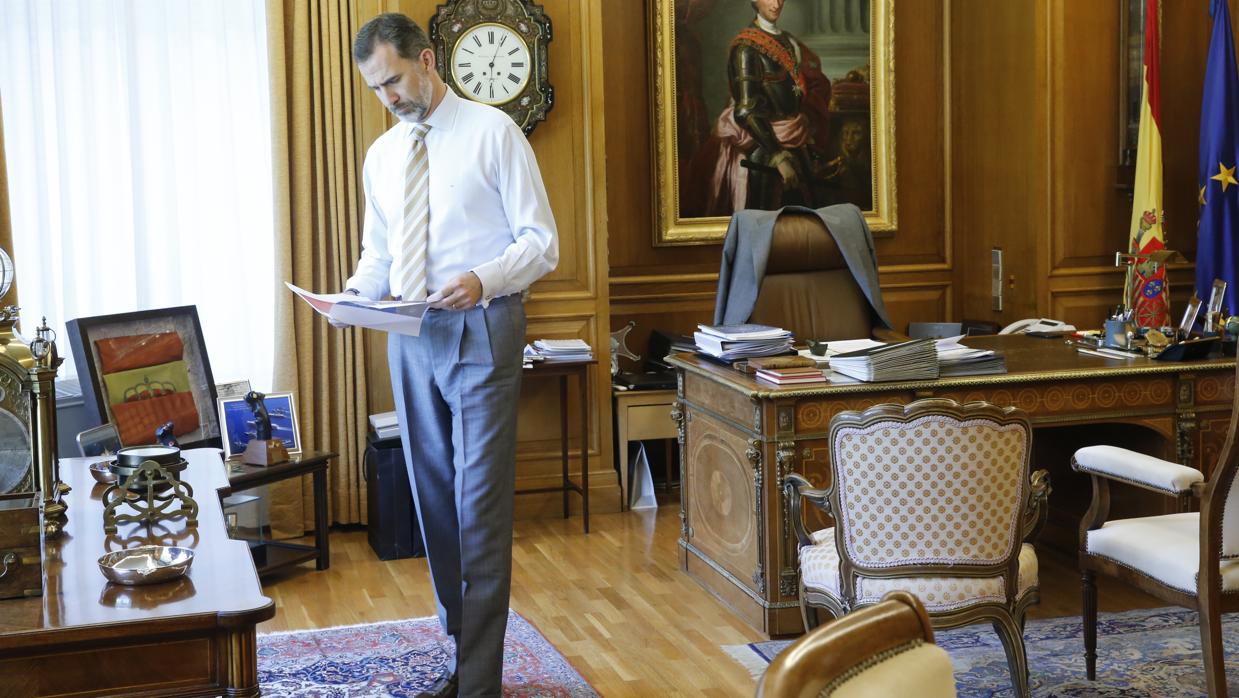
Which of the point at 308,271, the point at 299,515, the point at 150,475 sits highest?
the point at 308,271

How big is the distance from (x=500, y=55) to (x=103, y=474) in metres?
3.17

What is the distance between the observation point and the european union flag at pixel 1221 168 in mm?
6156

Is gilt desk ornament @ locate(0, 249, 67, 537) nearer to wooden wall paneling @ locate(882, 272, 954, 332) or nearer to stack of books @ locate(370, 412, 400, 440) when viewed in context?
stack of books @ locate(370, 412, 400, 440)

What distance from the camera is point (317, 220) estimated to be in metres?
5.59

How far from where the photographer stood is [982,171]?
690 cm

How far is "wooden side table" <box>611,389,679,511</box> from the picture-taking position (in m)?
6.12

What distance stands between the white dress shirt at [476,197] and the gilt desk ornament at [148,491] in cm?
84

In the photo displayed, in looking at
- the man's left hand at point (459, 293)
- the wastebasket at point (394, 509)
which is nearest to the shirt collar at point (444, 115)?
the man's left hand at point (459, 293)

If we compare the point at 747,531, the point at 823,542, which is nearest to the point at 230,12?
the point at 747,531

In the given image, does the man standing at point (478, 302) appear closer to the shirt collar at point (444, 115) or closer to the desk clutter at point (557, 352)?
the shirt collar at point (444, 115)

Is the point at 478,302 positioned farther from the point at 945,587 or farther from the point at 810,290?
the point at 810,290

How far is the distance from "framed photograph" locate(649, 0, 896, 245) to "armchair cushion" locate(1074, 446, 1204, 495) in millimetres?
3283

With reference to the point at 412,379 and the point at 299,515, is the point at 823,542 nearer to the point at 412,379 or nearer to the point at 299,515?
the point at 412,379

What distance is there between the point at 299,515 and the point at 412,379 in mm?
2392
